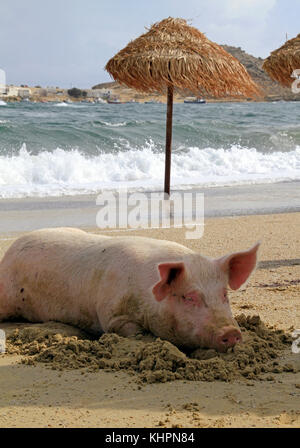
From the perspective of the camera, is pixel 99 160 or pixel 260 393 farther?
pixel 99 160

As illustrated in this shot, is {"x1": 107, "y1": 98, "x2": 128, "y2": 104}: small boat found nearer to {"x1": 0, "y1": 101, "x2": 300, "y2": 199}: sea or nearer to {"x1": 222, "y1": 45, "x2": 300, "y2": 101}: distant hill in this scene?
{"x1": 222, "y1": 45, "x2": 300, "y2": 101}: distant hill

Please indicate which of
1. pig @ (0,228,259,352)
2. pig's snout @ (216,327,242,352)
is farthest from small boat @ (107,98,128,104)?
pig's snout @ (216,327,242,352)

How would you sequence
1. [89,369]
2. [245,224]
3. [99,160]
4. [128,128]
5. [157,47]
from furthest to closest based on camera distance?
[128,128] < [99,160] < [157,47] < [245,224] < [89,369]

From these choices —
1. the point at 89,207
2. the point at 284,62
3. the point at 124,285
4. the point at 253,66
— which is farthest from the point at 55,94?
the point at 124,285

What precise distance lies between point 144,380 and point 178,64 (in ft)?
27.8

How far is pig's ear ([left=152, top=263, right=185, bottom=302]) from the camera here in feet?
12.4

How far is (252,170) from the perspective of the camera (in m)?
20.3

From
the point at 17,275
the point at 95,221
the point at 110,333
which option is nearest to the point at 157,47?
the point at 95,221

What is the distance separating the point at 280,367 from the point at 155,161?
16.1 metres

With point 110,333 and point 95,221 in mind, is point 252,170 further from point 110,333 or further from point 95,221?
point 110,333

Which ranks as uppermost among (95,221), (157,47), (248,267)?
(157,47)

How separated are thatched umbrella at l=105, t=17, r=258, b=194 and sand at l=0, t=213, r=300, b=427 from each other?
7.20 m

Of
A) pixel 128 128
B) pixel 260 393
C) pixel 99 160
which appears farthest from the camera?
pixel 128 128

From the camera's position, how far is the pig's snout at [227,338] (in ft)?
12.0
